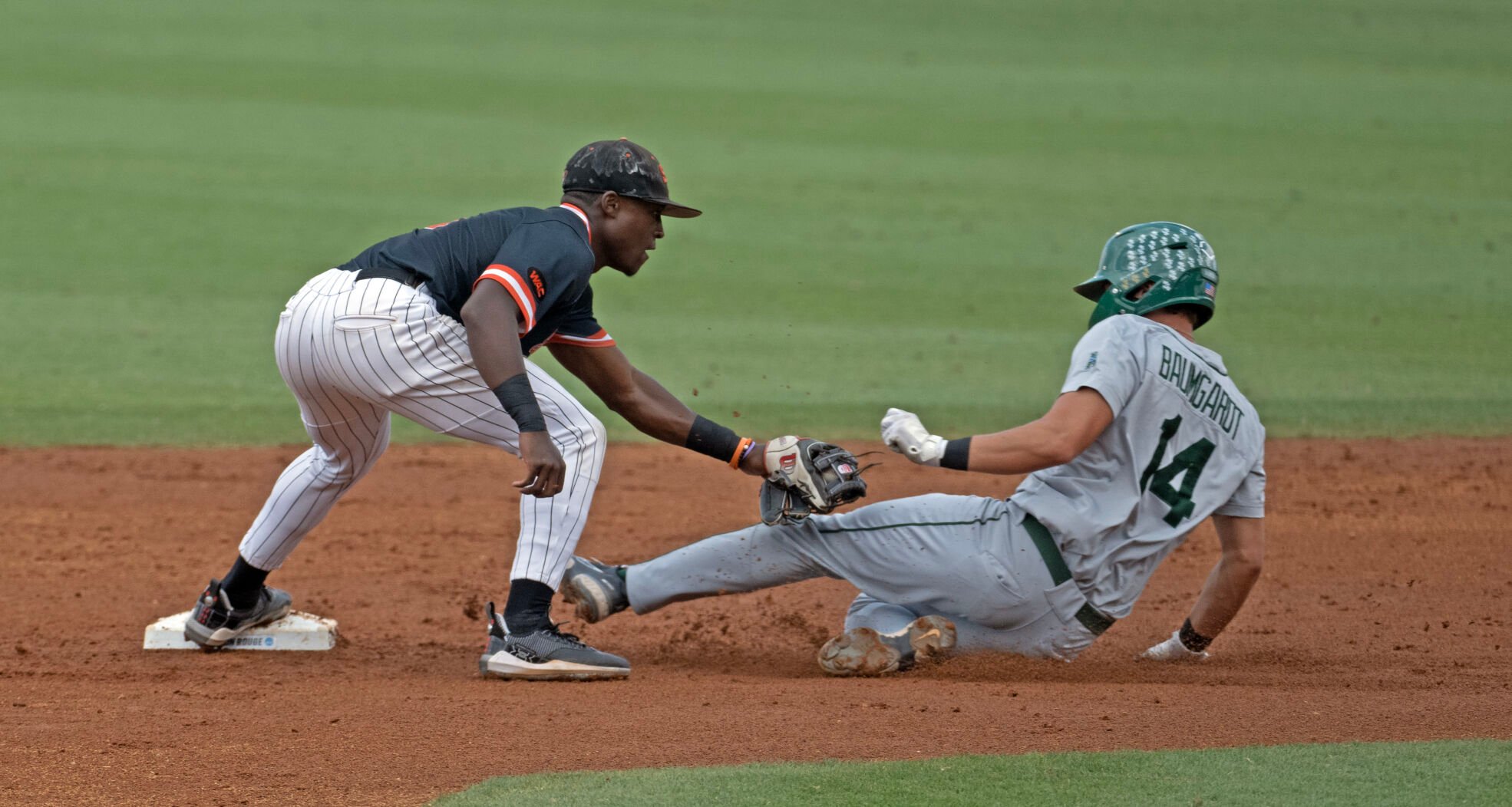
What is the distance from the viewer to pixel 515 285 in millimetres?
4270

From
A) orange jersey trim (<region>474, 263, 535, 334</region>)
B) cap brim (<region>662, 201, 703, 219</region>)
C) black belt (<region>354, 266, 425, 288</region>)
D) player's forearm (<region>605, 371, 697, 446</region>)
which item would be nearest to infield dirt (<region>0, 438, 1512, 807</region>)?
player's forearm (<region>605, 371, 697, 446</region>)

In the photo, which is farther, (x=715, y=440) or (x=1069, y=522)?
(x=715, y=440)

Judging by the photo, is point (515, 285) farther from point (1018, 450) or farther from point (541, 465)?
point (1018, 450)

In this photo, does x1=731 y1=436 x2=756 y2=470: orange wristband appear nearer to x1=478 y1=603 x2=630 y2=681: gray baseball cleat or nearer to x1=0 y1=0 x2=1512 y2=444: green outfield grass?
x1=478 y1=603 x2=630 y2=681: gray baseball cleat

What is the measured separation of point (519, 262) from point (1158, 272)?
1799mm

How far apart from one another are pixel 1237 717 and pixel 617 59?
23.6 metres

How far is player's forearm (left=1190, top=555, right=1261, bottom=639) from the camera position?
4656 mm

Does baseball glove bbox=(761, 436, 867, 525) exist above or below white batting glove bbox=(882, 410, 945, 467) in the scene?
A: below

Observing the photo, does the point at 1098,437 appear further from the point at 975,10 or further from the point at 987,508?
the point at 975,10

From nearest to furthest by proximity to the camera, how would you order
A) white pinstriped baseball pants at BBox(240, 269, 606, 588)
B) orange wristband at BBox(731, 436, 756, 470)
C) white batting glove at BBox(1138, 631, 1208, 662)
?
white pinstriped baseball pants at BBox(240, 269, 606, 588), orange wristband at BBox(731, 436, 756, 470), white batting glove at BBox(1138, 631, 1208, 662)

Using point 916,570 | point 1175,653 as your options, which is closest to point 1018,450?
point 916,570

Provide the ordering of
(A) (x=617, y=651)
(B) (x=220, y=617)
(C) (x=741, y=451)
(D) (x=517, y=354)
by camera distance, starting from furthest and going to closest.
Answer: (A) (x=617, y=651) < (B) (x=220, y=617) < (C) (x=741, y=451) < (D) (x=517, y=354)

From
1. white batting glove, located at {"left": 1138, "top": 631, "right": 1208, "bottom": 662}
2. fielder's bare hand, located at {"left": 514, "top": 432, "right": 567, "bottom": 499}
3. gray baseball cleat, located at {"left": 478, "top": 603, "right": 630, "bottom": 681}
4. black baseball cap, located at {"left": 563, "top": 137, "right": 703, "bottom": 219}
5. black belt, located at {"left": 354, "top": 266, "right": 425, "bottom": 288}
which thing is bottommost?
gray baseball cleat, located at {"left": 478, "top": 603, "right": 630, "bottom": 681}

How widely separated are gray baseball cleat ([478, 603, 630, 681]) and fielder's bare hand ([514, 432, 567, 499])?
54 cm
